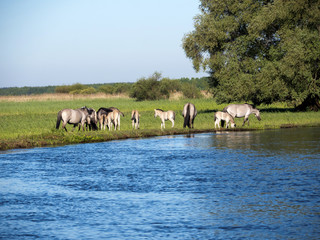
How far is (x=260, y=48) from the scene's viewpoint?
4631cm

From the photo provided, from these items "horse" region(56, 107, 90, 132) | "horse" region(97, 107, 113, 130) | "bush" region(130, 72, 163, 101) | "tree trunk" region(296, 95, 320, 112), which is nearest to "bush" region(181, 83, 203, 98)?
"bush" region(130, 72, 163, 101)

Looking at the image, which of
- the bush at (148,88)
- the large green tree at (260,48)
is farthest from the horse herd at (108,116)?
the bush at (148,88)

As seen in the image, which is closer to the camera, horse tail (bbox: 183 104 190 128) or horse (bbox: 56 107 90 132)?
horse (bbox: 56 107 90 132)

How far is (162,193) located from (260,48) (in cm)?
3643

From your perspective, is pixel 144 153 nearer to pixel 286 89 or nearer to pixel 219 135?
pixel 219 135

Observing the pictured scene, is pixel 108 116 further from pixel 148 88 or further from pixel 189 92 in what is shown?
pixel 189 92

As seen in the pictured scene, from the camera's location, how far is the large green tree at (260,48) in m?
40.4

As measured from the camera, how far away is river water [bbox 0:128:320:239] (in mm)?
8719

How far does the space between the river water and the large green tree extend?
21056 millimetres

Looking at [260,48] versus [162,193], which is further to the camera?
[260,48]

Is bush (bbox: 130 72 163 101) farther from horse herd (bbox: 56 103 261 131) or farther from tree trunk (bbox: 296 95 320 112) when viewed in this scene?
horse herd (bbox: 56 103 261 131)

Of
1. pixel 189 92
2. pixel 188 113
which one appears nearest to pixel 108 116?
pixel 188 113

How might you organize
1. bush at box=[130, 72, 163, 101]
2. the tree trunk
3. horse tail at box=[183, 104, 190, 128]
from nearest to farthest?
horse tail at box=[183, 104, 190, 128]
the tree trunk
bush at box=[130, 72, 163, 101]

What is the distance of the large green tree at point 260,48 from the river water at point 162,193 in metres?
21.1
